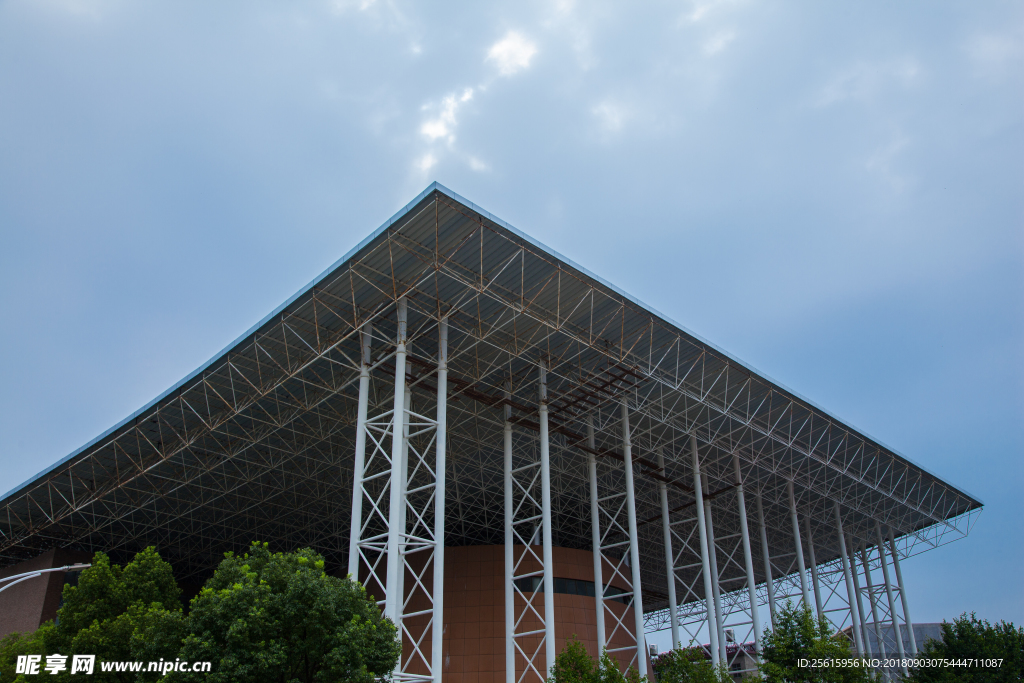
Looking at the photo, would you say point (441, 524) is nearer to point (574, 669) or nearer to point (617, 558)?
point (574, 669)

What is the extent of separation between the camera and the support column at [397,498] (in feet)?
98.4

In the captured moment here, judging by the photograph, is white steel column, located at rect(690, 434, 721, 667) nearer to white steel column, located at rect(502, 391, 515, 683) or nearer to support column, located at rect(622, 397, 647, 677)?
support column, located at rect(622, 397, 647, 677)

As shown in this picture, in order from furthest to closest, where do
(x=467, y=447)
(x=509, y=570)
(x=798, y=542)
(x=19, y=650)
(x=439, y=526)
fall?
(x=798, y=542)
(x=467, y=447)
(x=509, y=570)
(x=19, y=650)
(x=439, y=526)

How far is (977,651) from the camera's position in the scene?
41000mm

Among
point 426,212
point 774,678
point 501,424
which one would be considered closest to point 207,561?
point 501,424

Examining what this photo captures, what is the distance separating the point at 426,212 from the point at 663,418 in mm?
21155

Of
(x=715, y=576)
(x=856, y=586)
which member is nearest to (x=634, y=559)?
(x=715, y=576)

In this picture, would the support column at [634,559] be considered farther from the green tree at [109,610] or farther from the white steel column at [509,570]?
the green tree at [109,610]

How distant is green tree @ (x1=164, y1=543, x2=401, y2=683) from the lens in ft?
68.0

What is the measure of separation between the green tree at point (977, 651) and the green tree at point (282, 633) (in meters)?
30.1

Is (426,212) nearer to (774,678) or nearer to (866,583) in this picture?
(774,678)

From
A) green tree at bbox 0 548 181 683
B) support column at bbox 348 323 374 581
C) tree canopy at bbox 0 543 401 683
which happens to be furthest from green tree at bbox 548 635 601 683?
green tree at bbox 0 548 181 683

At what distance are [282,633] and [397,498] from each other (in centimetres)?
1014

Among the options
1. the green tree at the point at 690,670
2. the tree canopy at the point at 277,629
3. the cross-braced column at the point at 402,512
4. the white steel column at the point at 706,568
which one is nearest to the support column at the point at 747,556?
the white steel column at the point at 706,568
